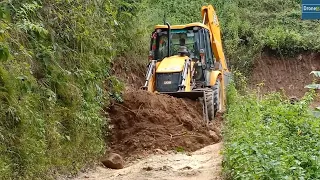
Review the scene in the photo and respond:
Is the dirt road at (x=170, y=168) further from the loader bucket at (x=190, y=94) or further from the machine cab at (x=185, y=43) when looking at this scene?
the machine cab at (x=185, y=43)

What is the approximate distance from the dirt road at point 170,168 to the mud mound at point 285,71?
15510mm

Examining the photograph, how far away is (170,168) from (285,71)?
1776 cm

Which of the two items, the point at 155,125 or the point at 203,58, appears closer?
the point at 155,125

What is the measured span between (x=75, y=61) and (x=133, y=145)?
6.46 ft

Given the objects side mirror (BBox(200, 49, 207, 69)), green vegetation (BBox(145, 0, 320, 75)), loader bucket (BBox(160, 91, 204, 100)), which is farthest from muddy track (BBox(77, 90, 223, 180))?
green vegetation (BBox(145, 0, 320, 75))

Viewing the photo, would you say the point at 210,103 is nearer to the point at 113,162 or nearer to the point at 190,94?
the point at 190,94

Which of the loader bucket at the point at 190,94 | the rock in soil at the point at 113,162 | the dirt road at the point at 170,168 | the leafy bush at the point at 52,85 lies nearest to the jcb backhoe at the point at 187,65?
the loader bucket at the point at 190,94

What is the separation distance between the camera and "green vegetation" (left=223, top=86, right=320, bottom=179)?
506 centimetres

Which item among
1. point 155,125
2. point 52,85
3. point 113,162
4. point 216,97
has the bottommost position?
point 113,162

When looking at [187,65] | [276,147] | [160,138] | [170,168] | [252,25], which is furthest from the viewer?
[252,25]

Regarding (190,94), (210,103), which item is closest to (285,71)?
(210,103)

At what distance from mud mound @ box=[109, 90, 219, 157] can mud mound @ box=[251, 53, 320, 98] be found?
1373 centimetres

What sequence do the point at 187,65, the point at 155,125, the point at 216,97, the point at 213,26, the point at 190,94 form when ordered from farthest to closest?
the point at 213,26, the point at 216,97, the point at 187,65, the point at 190,94, the point at 155,125

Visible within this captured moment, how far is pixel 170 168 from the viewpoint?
805 centimetres
